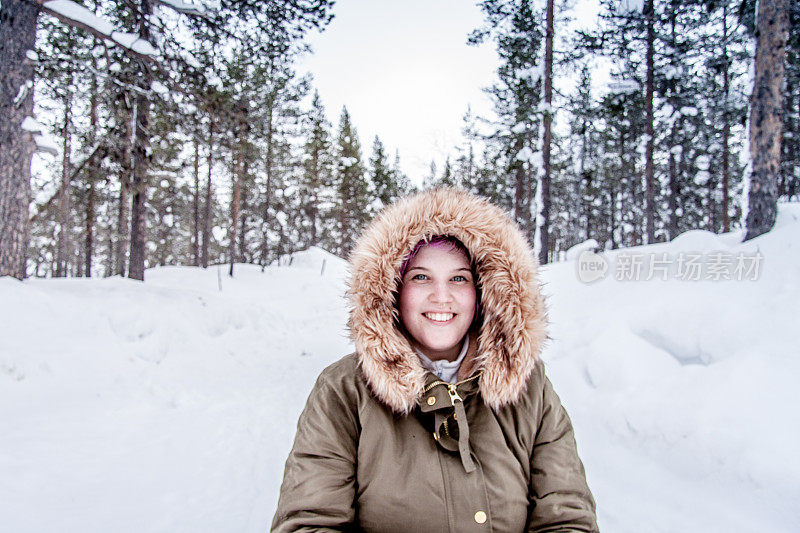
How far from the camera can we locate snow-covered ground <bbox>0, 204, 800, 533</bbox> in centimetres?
331

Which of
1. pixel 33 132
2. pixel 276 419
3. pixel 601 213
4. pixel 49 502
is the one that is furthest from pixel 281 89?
pixel 601 213

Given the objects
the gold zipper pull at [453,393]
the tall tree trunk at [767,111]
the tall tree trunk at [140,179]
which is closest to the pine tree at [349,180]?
the tall tree trunk at [140,179]

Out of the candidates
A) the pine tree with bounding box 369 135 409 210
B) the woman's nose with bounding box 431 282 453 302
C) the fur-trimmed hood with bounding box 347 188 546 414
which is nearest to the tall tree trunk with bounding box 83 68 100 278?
the fur-trimmed hood with bounding box 347 188 546 414

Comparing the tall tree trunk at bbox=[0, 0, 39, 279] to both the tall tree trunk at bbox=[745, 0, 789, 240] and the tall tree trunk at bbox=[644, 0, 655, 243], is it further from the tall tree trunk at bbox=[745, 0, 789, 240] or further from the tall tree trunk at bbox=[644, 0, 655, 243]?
the tall tree trunk at bbox=[644, 0, 655, 243]

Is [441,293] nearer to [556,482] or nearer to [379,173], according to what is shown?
[556,482]

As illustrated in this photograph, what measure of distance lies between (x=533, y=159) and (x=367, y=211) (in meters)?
23.9

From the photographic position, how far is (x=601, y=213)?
118ft

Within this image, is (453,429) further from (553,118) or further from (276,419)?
(553,118)

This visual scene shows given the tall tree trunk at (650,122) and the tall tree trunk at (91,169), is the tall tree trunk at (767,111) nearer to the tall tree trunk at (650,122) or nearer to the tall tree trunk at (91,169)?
the tall tree trunk at (650,122)

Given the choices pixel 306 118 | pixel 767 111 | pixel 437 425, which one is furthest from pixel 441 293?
pixel 306 118

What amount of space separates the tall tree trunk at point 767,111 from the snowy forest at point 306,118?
25mm

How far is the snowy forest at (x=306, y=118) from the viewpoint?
6.89m

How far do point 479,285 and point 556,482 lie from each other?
101cm

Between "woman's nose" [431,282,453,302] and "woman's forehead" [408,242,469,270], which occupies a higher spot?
"woman's forehead" [408,242,469,270]
